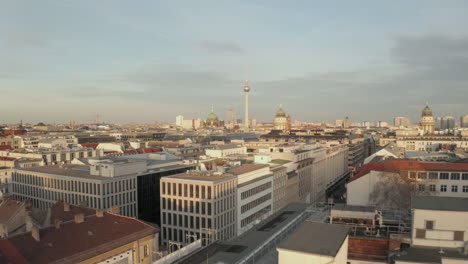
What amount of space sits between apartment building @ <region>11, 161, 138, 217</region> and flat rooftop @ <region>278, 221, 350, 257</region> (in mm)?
46718

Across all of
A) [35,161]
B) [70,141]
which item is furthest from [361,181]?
[70,141]

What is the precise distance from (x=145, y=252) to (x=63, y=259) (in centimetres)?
1219

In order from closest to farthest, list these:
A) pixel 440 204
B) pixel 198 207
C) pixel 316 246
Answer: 1. pixel 316 246
2. pixel 440 204
3. pixel 198 207

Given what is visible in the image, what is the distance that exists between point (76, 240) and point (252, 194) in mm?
39136

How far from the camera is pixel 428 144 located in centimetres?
17650

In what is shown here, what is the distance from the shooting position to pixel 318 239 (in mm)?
27344

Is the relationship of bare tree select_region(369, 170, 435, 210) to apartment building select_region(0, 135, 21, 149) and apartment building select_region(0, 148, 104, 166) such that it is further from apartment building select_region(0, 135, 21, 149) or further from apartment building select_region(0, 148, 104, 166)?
apartment building select_region(0, 135, 21, 149)

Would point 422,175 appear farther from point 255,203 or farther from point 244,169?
point 244,169

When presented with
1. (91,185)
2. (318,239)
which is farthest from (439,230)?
(91,185)

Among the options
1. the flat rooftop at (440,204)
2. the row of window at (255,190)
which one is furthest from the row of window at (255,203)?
the flat rooftop at (440,204)

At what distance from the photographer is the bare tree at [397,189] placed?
67688 mm

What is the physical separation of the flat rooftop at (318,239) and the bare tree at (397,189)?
43.1m

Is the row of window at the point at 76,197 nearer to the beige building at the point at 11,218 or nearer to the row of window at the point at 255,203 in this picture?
the beige building at the point at 11,218

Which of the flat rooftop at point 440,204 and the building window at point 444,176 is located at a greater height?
the flat rooftop at point 440,204
